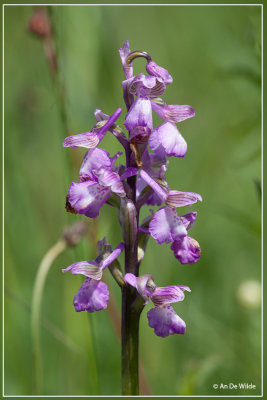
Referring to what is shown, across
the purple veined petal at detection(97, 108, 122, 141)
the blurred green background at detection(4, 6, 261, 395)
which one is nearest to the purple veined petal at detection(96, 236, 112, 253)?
the purple veined petal at detection(97, 108, 122, 141)

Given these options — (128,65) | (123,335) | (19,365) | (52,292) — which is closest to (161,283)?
(52,292)

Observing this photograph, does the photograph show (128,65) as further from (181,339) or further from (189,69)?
(189,69)

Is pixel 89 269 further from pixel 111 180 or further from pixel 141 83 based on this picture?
pixel 141 83

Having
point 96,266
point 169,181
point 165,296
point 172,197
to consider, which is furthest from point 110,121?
point 169,181

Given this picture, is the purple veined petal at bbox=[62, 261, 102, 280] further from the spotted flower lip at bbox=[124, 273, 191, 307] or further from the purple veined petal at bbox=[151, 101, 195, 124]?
the purple veined petal at bbox=[151, 101, 195, 124]

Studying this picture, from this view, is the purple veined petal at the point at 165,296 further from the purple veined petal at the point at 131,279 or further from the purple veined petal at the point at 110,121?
the purple veined petal at the point at 110,121

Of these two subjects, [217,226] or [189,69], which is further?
[189,69]

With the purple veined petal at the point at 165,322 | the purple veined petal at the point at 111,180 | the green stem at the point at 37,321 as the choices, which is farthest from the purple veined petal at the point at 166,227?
the green stem at the point at 37,321
